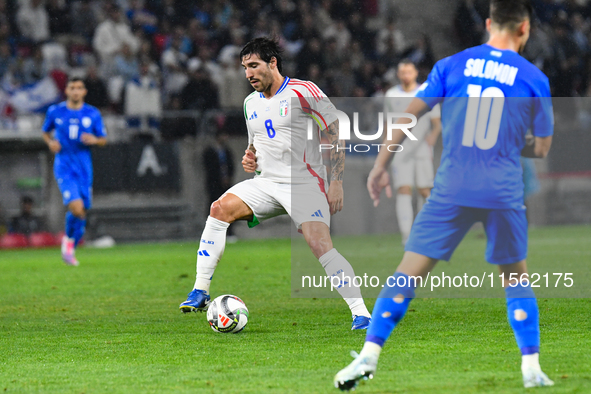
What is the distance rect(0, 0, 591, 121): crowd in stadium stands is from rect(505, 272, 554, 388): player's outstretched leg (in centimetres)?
1255

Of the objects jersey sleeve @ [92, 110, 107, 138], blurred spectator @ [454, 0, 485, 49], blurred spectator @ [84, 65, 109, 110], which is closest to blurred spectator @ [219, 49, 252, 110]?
blurred spectator @ [84, 65, 109, 110]

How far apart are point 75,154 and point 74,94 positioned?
93 cm

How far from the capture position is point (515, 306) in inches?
148

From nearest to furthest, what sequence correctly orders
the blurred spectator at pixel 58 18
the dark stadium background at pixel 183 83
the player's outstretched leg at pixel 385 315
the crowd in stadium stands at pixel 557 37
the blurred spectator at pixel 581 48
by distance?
the player's outstretched leg at pixel 385 315 < the dark stadium background at pixel 183 83 < the blurred spectator at pixel 58 18 < the crowd in stadium stands at pixel 557 37 < the blurred spectator at pixel 581 48

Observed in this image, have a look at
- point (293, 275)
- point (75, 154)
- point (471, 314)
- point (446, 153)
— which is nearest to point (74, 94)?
point (75, 154)

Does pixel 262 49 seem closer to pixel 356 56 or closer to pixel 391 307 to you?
pixel 391 307

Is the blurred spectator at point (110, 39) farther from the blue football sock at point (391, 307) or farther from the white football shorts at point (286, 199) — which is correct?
the blue football sock at point (391, 307)

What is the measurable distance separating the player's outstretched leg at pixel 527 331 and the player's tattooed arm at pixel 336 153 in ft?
7.21

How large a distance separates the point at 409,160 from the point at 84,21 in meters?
8.65

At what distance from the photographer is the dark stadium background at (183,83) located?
15.0m

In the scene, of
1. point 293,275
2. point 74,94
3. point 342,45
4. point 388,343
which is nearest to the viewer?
point 388,343

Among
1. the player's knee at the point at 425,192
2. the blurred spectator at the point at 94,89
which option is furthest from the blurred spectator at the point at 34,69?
the player's knee at the point at 425,192

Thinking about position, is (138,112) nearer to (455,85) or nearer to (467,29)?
(467,29)

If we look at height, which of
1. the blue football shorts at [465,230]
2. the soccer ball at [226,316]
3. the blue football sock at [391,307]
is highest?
the blue football shorts at [465,230]
